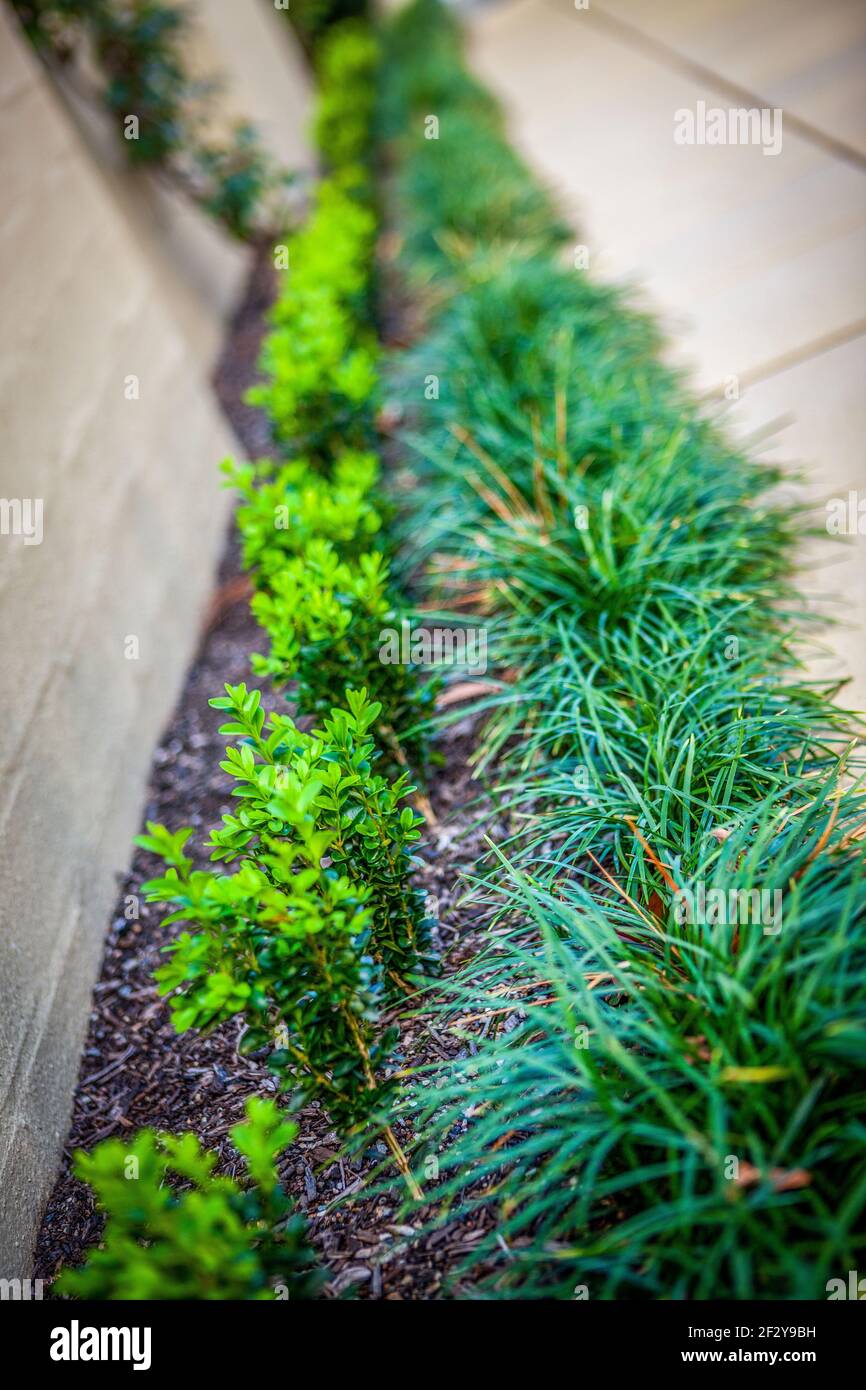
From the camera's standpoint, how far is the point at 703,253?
17.2ft

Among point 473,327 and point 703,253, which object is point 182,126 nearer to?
point 473,327

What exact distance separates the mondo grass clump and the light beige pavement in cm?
32

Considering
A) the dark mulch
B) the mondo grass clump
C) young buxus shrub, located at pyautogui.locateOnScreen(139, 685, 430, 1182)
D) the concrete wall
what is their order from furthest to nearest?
the concrete wall
the dark mulch
young buxus shrub, located at pyautogui.locateOnScreen(139, 685, 430, 1182)
the mondo grass clump

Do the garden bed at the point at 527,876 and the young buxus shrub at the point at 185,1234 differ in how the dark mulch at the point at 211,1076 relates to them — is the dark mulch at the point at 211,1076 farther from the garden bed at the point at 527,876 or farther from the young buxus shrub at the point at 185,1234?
the young buxus shrub at the point at 185,1234

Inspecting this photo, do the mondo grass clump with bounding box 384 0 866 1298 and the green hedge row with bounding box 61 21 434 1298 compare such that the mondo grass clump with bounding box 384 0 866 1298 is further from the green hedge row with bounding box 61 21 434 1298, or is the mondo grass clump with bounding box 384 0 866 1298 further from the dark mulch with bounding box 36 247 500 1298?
the green hedge row with bounding box 61 21 434 1298

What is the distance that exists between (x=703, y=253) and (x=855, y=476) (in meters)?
2.42

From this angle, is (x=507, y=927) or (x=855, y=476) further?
(x=855, y=476)

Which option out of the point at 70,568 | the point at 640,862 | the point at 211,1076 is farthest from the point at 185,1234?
the point at 70,568

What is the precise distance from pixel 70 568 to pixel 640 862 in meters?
2.34

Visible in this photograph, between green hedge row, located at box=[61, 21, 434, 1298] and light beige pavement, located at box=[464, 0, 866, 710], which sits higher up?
light beige pavement, located at box=[464, 0, 866, 710]

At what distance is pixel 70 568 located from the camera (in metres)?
3.32

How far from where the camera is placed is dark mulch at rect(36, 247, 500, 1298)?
2.00 m

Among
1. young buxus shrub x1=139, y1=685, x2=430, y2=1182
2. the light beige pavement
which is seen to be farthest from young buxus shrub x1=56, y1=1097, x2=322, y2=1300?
the light beige pavement

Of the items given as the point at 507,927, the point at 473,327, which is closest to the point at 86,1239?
the point at 507,927
